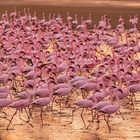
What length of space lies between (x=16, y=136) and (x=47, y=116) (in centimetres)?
137

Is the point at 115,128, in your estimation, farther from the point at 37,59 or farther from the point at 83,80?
the point at 37,59

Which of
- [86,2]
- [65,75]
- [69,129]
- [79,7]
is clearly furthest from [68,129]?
[86,2]

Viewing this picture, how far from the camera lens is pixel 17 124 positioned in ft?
37.1

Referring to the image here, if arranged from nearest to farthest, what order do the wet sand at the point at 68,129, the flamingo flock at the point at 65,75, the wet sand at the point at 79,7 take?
the wet sand at the point at 68,129
the flamingo flock at the point at 65,75
the wet sand at the point at 79,7

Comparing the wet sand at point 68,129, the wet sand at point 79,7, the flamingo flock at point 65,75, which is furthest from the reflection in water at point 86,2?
the wet sand at point 68,129

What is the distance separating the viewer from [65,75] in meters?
12.8

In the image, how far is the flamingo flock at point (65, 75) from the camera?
11281 millimetres

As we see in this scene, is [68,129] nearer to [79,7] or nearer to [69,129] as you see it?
[69,129]

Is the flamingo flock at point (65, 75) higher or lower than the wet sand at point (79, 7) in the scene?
higher

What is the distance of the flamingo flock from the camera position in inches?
444

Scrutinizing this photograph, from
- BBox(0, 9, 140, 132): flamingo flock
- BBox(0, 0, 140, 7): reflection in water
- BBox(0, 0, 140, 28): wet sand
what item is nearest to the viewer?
BBox(0, 9, 140, 132): flamingo flock

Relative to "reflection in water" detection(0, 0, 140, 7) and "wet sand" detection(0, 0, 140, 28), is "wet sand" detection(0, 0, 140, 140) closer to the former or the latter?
"wet sand" detection(0, 0, 140, 28)

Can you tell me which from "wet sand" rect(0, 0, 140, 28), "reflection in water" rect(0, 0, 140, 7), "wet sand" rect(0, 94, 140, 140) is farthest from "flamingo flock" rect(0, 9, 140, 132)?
"reflection in water" rect(0, 0, 140, 7)

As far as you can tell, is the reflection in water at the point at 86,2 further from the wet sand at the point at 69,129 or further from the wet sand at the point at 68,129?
the wet sand at the point at 68,129
